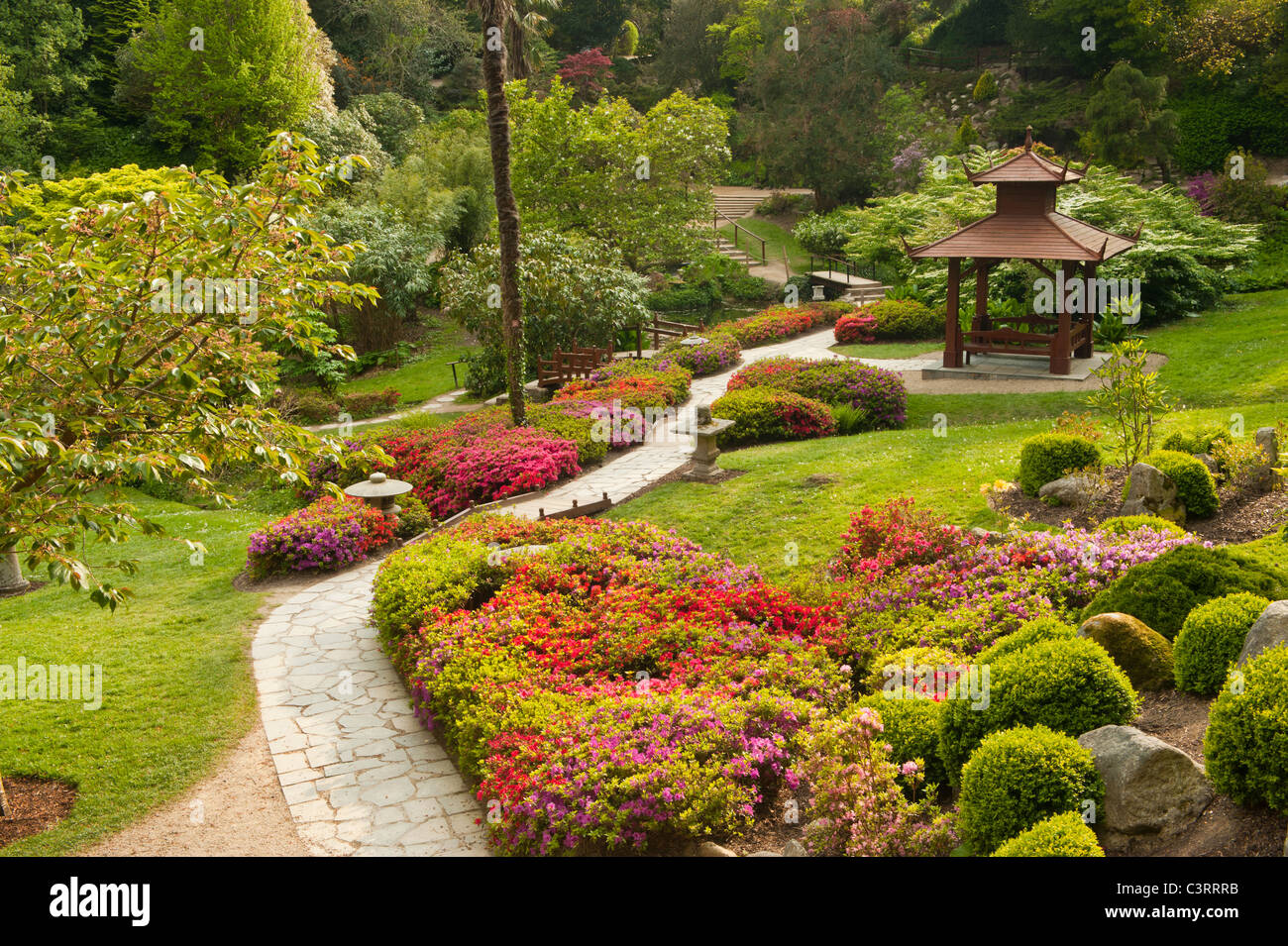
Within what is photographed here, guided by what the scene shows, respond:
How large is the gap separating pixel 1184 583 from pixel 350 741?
22.7ft

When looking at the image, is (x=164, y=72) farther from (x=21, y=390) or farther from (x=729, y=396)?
(x=21, y=390)

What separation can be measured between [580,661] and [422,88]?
41786 mm

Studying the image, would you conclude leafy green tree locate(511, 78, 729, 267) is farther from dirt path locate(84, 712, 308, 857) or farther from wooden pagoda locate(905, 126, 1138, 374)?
dirt path locate(84, 712, 308, 857)

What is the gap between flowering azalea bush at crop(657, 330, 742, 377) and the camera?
2366 cm

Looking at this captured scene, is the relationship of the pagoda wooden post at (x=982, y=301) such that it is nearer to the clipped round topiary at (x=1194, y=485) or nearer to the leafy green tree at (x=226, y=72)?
the clipped round topiary at (x=1194, y=485)

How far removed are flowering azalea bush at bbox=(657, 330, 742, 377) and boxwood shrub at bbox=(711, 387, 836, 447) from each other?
5913 mm

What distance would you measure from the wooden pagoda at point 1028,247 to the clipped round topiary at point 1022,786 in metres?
14.5

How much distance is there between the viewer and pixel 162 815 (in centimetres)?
730

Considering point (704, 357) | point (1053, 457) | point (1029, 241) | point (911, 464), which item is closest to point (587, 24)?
point (704, 357)

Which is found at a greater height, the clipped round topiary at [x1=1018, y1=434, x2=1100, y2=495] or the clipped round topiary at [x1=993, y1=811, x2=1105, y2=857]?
the clipped round topiary at [x1=1018, y1=434, x2=1100, y2=495]

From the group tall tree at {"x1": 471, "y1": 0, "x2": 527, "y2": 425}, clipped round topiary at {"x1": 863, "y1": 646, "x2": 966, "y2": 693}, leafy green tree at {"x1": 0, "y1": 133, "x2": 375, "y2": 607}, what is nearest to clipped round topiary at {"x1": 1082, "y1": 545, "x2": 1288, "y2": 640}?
clipped round topiary at {"x1": 863, "y1": 646, "x2": 966, "y2": 693}

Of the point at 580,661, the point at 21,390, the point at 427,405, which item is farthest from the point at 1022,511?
the point at 427,405

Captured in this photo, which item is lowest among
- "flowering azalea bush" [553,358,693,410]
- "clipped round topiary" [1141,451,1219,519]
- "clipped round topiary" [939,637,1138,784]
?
"clipped round topiary" [939,637,1138,784]

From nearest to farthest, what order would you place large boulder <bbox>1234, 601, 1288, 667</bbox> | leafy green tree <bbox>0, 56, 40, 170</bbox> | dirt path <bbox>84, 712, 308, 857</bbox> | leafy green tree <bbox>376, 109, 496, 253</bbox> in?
1. large boulder <bbox>1234, 601, 1288, 667</bbox>
2. dirt path <bbox>84, 712, 308, 857</bbox>
3. leafy green tree <bbox>0, 56, 40, 170</bbox>
4. leafy green tree <bbox>376, 109, 496, 253</bbox>
